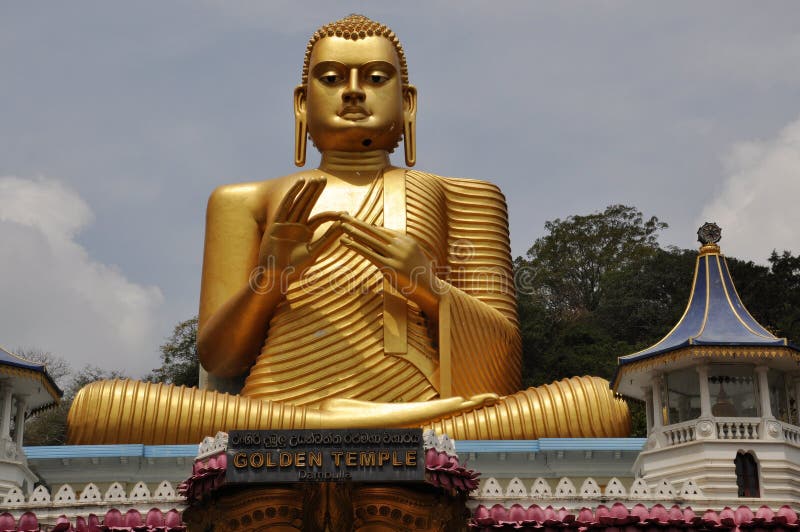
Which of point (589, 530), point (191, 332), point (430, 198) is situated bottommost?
point (589, 530)

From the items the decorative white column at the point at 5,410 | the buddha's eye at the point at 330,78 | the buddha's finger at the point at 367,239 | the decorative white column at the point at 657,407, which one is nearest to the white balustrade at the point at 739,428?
the decorative white column at the point at 657,407

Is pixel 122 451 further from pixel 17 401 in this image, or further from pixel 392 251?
pixel 392 251

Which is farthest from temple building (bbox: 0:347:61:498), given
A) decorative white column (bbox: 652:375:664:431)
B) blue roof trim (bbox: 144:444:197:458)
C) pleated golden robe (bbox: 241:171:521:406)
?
decorative white column (bbox: 652:375:664:431)

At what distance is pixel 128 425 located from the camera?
1545 cm

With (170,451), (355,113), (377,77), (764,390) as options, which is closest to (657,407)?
(764,390)

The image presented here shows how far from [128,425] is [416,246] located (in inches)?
150

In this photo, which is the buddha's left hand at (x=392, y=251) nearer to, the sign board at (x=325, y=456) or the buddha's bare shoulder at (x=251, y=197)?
the buddha's bare shoulder at (x=251, y=197)

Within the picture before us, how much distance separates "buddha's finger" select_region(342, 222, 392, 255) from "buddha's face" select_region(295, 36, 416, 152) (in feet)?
8.30

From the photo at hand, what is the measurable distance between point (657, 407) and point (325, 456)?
4.04 metres

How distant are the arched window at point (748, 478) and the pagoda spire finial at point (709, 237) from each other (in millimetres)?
2468

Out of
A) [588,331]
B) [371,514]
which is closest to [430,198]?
[371,514]

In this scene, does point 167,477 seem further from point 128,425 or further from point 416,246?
point 416,246

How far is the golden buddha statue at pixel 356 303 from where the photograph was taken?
50.6 feet

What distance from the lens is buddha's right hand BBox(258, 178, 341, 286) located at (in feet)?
49.5
